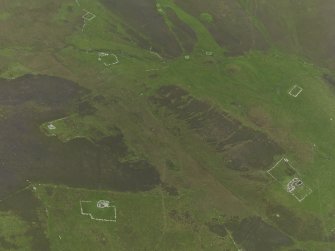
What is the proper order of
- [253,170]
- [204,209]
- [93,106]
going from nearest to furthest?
[204,209]
[253,170]
[93,106]

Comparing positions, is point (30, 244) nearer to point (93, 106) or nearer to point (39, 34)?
point (93, 106)

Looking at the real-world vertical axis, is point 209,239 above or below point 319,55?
below

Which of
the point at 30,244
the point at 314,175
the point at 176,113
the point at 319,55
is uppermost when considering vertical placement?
the point at 319,55

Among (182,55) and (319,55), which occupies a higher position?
(319,55)

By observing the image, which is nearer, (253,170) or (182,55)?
(253,170)

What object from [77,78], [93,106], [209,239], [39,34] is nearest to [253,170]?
→ [209,239]

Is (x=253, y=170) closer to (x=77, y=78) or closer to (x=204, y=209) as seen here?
(x=204, y=209)

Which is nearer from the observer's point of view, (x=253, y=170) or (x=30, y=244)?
(x=30, y=244)

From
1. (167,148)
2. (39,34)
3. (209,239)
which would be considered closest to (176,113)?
(167,148)

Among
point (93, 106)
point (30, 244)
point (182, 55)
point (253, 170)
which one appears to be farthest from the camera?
point (182, 55)
